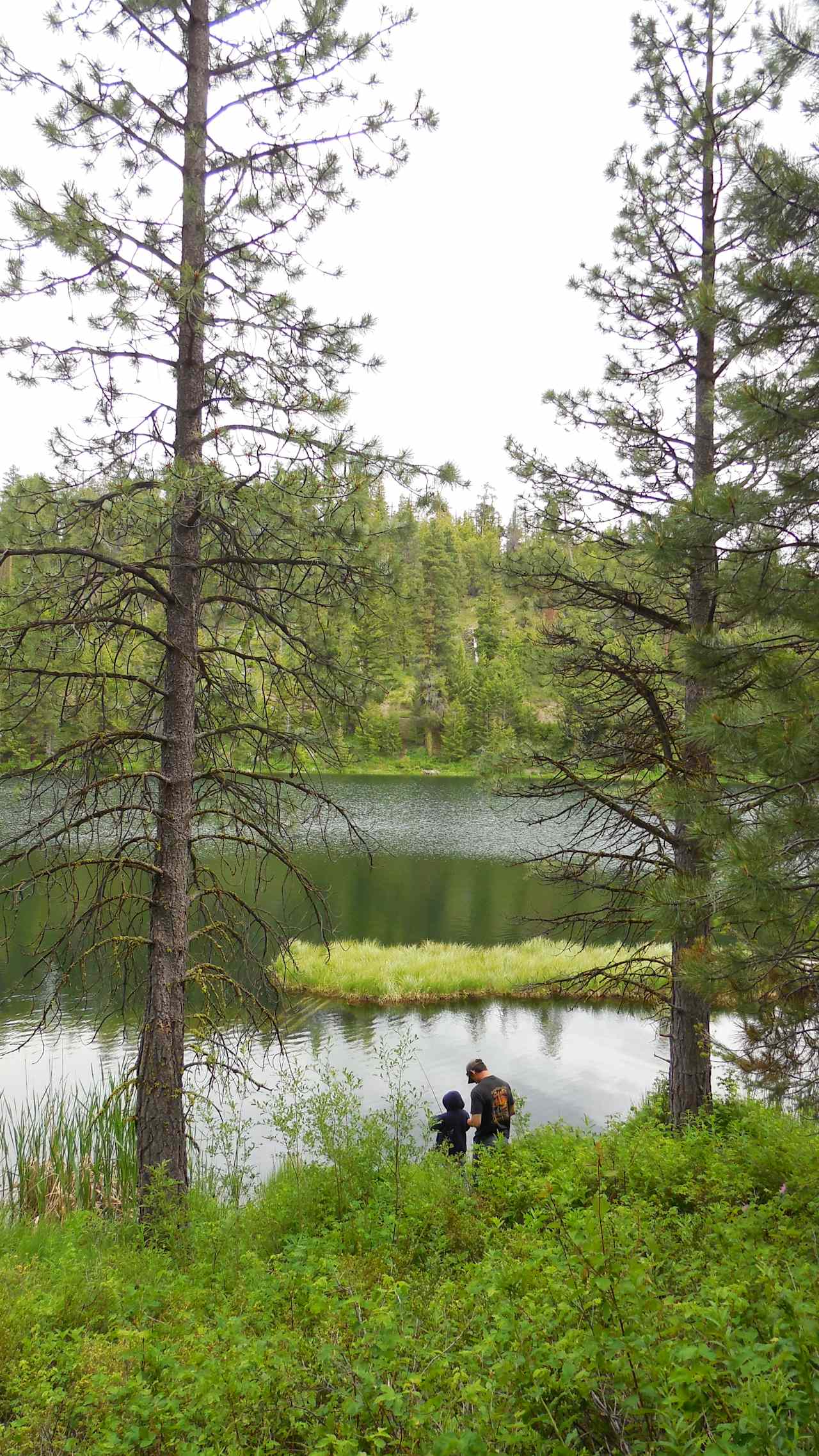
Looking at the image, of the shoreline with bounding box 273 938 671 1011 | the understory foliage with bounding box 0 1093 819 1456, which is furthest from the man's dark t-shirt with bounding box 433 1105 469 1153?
the shoreline with bounding box 273 938 671 1011

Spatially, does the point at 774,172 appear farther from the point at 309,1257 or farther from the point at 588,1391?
the point at 309,1257

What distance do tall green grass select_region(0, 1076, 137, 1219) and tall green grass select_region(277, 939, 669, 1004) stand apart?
717 cm

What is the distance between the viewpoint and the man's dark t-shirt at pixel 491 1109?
748 centimetres

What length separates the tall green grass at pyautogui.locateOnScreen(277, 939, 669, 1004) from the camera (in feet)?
51.3

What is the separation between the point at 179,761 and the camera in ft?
19.6

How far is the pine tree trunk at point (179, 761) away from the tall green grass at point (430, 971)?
9602mm

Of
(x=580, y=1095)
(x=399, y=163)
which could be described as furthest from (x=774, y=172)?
(x=580, y=1095)

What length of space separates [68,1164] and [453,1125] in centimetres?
376

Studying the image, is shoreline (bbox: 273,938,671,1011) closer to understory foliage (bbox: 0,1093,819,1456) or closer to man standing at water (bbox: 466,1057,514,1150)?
man standing at water (bbox: 466,1057,514,1150)

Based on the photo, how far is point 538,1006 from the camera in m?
15.5

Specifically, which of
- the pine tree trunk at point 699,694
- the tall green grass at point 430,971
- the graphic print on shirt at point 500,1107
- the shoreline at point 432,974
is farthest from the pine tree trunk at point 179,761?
the tall green grass at point 430,971

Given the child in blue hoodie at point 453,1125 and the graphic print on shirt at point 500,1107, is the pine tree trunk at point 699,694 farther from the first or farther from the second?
the child in blue hoodie at point 453,1125

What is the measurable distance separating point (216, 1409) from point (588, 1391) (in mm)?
1352

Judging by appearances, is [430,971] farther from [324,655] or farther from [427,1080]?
[324,655]
